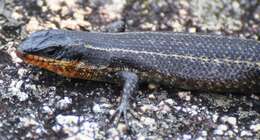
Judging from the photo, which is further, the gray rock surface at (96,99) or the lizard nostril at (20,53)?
the lizard nostril at (20,53)

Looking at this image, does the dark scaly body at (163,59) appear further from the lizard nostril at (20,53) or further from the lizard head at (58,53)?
the lizard nostril at (20,53)

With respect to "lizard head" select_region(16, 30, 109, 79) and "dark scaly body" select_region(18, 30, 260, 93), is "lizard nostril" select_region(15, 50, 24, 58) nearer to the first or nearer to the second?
"lizard head" select_region(16, 30, 109, 79)

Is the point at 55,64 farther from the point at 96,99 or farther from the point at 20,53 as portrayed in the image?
the point at 96,99

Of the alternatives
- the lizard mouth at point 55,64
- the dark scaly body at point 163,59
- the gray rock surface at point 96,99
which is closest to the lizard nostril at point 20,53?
the lizard mouth at point 55,64

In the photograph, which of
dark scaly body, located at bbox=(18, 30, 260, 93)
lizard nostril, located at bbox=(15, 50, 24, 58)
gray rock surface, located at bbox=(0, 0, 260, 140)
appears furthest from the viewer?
dark scaly body, located at bbox=(18, 30, 260, 93)

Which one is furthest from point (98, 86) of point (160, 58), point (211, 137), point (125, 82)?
point (211, 137)

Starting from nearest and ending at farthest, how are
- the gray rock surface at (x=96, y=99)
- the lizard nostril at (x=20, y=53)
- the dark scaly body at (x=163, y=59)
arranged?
the gray rock surface at (x=96, y=99)
the lizard nostril at (x=20, y=53)
the dark scaly body at (x=163, y=59)

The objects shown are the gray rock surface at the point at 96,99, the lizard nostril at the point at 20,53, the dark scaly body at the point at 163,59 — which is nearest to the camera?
the gray rock surface at the point at 96,99

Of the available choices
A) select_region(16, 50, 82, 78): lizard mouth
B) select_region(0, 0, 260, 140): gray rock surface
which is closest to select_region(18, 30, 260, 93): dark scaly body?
select_region(16, 50, 82, 78): lizard mouth
